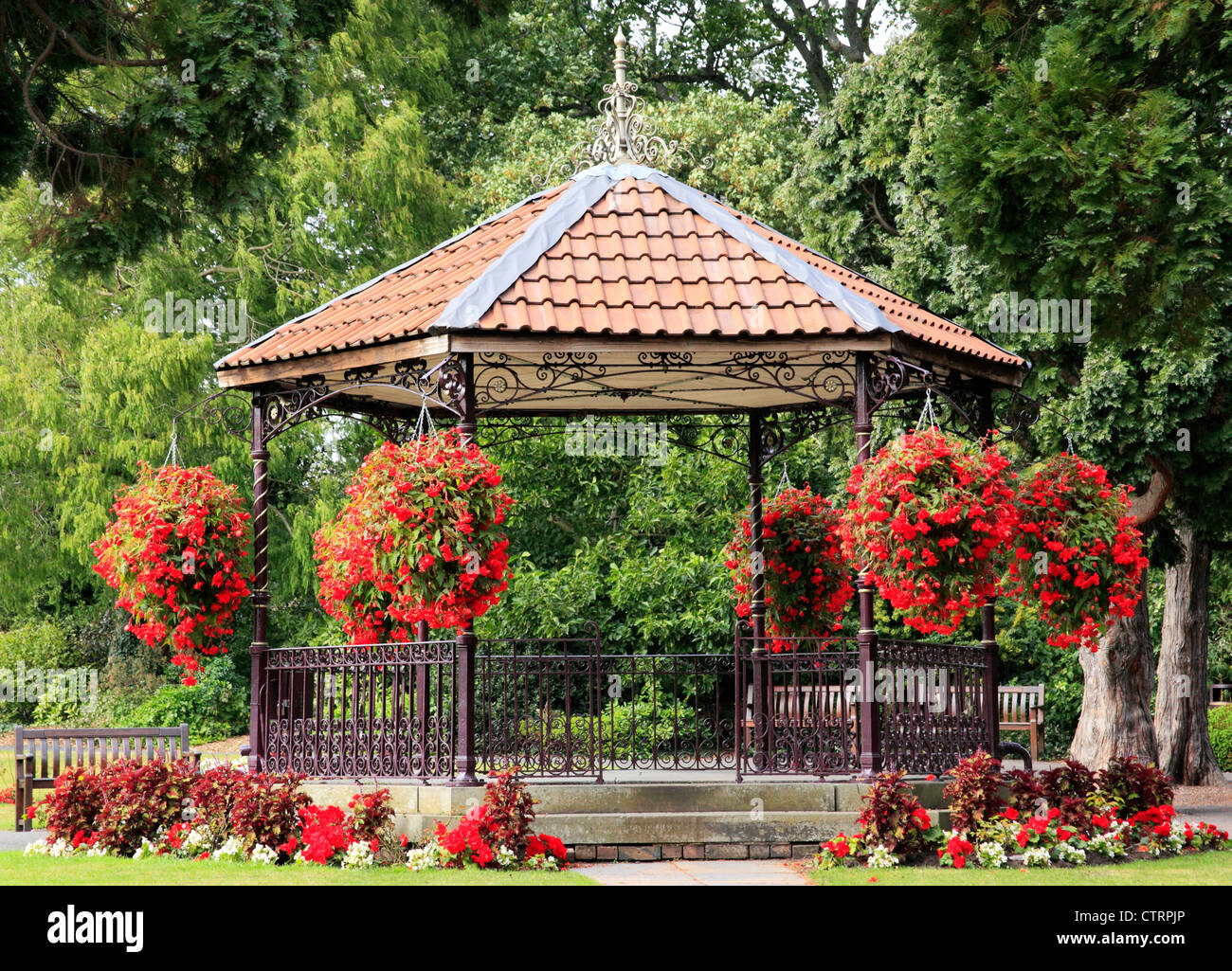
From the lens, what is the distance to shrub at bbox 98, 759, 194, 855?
1048 centimetres

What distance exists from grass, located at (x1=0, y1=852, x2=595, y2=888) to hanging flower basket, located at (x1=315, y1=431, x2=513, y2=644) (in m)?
1.68

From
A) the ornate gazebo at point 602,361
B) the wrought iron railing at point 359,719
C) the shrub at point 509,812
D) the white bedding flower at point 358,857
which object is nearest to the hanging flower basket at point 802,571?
the ornate gazebo at point 602,361

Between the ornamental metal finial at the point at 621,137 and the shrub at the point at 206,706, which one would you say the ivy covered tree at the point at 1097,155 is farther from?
the shrub at the point at 206,706

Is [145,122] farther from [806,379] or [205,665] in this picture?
[205,665]

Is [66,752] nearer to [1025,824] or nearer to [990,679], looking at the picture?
[990,679]

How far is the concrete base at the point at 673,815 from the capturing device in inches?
377

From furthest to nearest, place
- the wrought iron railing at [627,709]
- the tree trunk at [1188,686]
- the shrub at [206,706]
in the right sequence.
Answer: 1. the shrub at [206,706]
2. the tree trunk at [1188,686]
3. the wrought iron railing at [627,709]

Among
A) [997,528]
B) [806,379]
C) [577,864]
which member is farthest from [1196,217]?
[577,864]

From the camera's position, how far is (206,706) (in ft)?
75.3

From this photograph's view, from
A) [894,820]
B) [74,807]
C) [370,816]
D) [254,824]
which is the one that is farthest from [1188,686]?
[74,807]

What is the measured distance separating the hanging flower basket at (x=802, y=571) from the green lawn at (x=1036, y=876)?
4.04m

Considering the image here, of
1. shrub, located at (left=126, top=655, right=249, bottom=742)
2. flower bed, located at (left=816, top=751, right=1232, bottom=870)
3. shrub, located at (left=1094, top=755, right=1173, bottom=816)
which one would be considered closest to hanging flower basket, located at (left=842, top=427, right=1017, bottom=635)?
→ flower bed, located at (left=816, top=751, right=1232, bottom=870)

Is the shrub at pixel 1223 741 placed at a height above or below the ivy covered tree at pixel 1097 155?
below

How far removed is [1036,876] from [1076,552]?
2.71m
